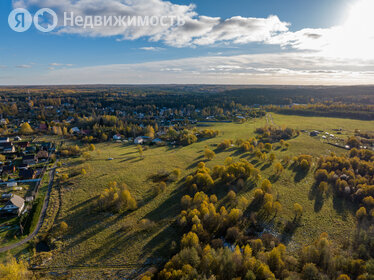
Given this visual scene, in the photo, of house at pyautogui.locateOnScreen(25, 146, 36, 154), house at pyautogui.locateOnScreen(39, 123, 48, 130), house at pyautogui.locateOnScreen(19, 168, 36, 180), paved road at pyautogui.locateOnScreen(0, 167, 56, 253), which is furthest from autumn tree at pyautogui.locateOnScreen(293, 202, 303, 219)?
house at pyautogui.locateOnScreen(39, 123, 48, 130)

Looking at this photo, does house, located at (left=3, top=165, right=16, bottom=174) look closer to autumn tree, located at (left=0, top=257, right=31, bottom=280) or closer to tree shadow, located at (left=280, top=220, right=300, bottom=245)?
autumn tree, located at (left=0, top=257, right=31, bottom=280)

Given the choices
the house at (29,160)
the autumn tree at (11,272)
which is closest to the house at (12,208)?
the autumn tree at (11,272)

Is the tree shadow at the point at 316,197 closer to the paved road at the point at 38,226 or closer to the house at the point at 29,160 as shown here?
the paved road at the point at 38,226

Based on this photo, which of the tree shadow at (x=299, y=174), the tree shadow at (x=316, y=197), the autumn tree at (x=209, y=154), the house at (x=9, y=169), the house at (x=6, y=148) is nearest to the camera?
the tree shadow at (x=316, y=197)

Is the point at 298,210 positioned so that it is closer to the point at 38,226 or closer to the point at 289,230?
the point at 289,230

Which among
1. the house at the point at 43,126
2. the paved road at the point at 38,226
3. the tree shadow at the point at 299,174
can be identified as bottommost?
the paved road at the point at 38,226

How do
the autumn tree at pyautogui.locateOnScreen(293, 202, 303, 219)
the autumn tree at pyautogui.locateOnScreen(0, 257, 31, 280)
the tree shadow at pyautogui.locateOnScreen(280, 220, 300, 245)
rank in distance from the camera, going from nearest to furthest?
1. the autumn tree at pyautogui.locateOnScreen(0, 257, 31, 280)
2. the tree shadow at pyautogui.locateOnScreen(280, 220, 300, 245)
3. the autumn tree at pyautogui.locateOnScreen(293, 202, 303, 219)

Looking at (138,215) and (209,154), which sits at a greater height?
(209,154)

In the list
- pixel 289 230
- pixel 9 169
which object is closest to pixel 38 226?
pixel 9 169

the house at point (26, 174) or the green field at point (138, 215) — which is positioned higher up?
the house at point (26, 174)
